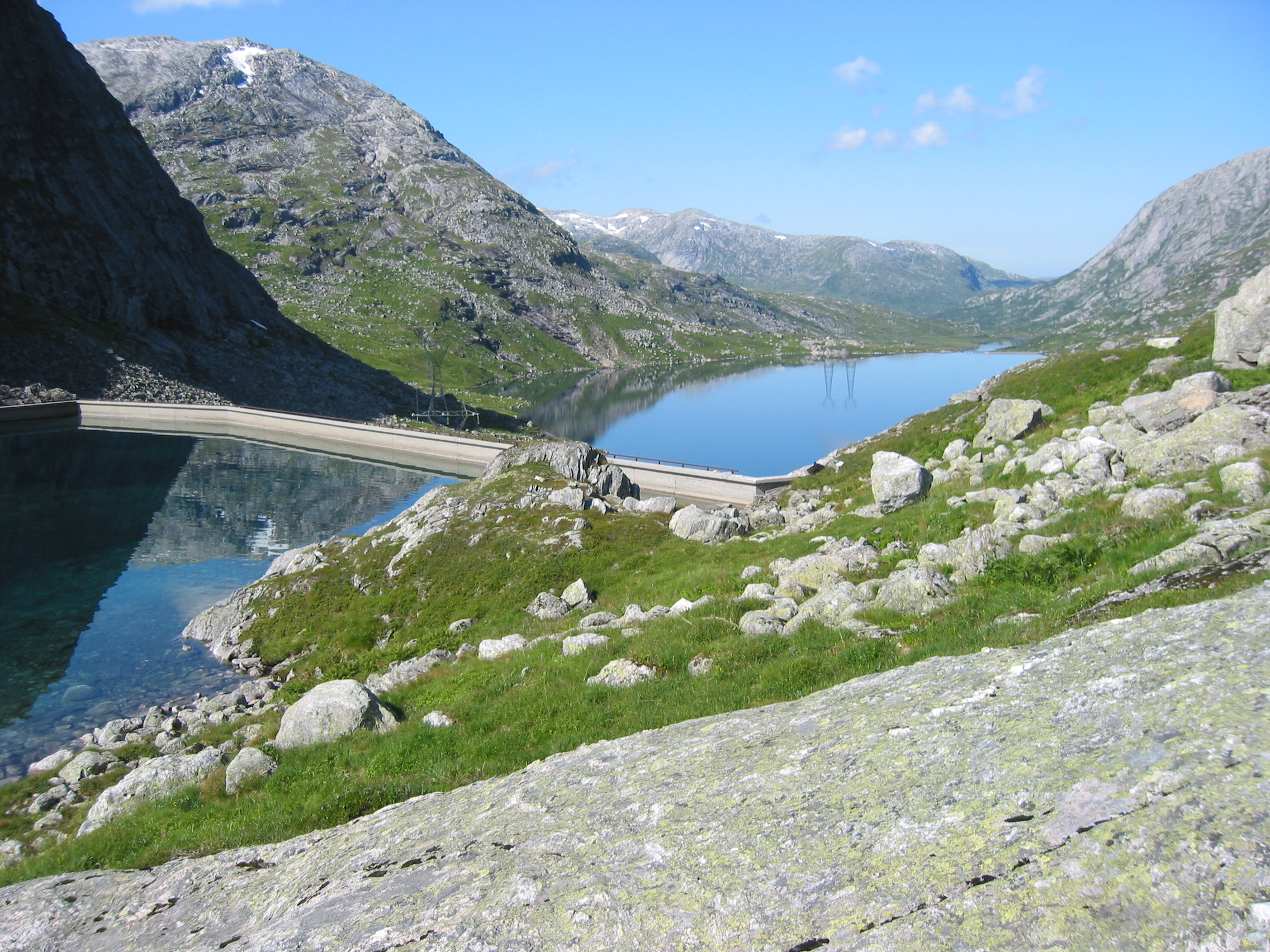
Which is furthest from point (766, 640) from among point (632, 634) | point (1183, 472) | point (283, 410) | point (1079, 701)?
point (283, 410)

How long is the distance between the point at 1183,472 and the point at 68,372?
369 feet

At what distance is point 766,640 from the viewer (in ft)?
47.2

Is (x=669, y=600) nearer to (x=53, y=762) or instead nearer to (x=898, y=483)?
(x=898, y=483)

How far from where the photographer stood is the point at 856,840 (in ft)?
18.8

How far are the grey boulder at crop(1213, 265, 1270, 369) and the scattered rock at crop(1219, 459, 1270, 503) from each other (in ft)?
54.0

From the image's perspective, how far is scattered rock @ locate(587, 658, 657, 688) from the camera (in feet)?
46.2

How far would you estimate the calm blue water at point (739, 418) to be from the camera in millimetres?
108562

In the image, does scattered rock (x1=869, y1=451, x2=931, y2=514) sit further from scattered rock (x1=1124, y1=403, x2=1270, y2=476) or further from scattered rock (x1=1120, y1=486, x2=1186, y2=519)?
scattered rock (x1=1120, y1=486, x2=1186, y2=519)

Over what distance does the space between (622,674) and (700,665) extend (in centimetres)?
155

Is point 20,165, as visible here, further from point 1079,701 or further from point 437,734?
point 1079,701

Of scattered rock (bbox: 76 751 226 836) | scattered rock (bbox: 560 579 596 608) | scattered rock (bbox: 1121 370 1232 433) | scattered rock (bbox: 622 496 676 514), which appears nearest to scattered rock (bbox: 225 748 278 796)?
scattered rock (bbox: 76 751 226 836)

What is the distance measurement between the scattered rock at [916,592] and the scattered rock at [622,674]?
16.4 ft

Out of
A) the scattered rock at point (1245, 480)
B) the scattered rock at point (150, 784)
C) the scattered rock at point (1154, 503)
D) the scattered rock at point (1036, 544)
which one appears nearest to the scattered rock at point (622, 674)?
the scattered rock at point (150, 784)

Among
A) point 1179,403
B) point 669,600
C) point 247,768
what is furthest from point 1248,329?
point 247,768
